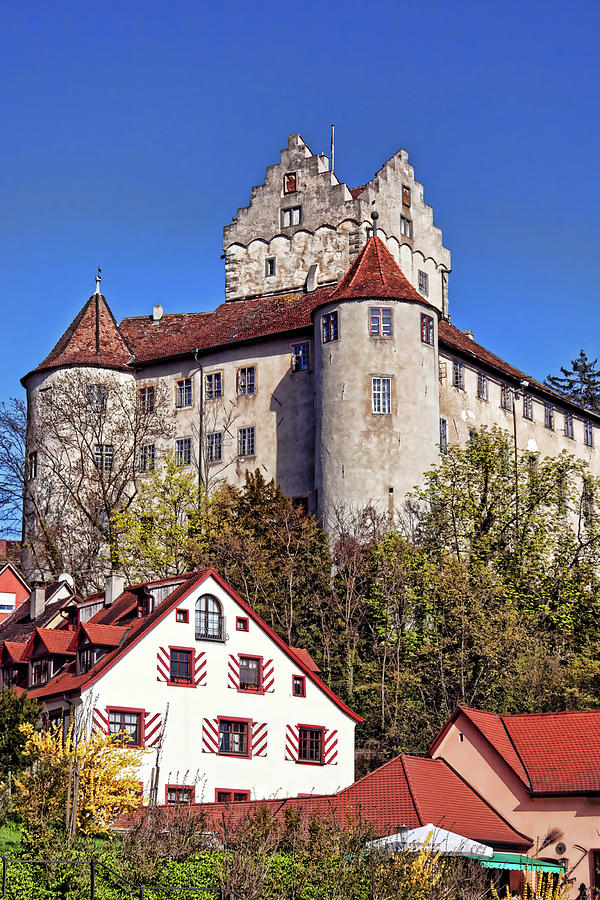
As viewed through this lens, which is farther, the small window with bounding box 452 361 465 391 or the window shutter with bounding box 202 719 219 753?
the small window with bounding box 452 361 465 391

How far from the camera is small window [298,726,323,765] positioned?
4625 centimetres

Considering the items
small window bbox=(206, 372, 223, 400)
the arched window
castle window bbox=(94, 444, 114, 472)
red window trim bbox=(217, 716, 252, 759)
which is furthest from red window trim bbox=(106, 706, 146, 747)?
small window bbox=(206, 372, 223, 400)

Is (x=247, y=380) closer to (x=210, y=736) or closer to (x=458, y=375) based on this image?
(x=458, y=375)

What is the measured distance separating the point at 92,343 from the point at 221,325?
20.7 ft

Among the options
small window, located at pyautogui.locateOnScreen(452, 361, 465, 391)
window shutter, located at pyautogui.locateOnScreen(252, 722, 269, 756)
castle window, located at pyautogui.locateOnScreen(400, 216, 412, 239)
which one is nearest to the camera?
window shutter, located at pyautogui.locateOnScreen(252, 722, 269, 756)

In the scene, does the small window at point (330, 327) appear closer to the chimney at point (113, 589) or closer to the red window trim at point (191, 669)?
the chimney at point (113, 589)

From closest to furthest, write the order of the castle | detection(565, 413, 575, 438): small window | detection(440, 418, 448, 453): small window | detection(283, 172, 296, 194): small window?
the castle < detection(440, 418, 448, 453): small window < detection(565, 413, 575, 438): small window < detection(283, 172, 296, 194): small window

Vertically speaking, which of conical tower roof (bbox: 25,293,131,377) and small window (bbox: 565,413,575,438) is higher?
conical tower roof (bbox: 25,293,131,377)

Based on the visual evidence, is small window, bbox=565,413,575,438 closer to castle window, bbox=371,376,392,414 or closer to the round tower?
the round tower

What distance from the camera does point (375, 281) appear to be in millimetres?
65875

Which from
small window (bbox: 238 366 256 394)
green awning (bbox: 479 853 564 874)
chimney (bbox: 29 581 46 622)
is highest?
small window (bbox: 238 366 256 394)

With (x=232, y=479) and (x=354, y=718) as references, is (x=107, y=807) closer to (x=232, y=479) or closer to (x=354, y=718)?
(x=354, y=718)

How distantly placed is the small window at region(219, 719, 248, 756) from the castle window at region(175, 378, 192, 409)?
Result: 29913 millimetres

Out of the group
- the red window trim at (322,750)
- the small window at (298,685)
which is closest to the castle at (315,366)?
the small window at (298,685)
